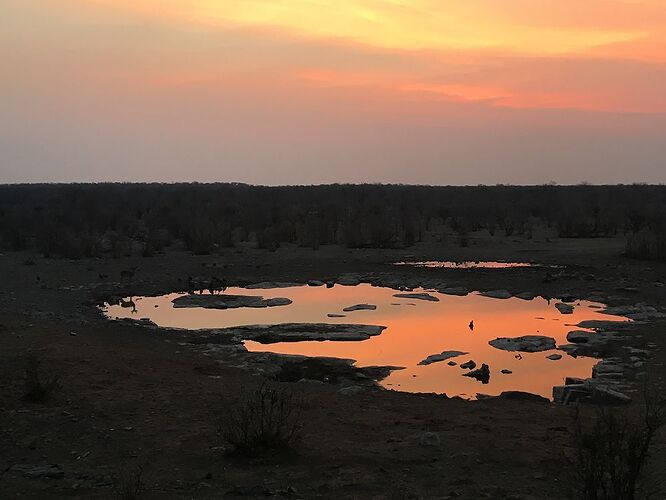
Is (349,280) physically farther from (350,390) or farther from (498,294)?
(350,390)

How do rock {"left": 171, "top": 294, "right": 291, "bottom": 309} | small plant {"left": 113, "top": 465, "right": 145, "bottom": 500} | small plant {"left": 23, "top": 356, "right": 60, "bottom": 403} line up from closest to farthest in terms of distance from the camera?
small plant {"left": 113, "top": 465, "right": 145, "bottom": 500} < small plant {"left": 23, "top": 356, "right": 60, "bottom": 403} < rock {"left": 171, "top": 294, "right": 291, "bottom": 309}

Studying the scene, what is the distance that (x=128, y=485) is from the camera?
5.46m

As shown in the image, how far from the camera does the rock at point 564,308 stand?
56.8 ft

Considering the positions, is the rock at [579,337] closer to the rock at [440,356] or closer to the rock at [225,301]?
the rock at [440,356]

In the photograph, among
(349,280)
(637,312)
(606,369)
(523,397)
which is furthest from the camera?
(349,280)

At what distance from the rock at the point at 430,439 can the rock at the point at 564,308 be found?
11.2m

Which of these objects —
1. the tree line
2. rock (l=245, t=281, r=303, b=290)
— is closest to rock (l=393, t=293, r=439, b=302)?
rock (l=245, t=281, r=303, b=290)

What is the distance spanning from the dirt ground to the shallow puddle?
162 cm

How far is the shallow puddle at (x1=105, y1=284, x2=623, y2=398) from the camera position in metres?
11.6

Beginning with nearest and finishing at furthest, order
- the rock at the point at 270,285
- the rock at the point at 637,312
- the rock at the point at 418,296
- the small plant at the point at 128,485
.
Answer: the small plant at the point at 128,485 → the rock at the point at 637,312 → the rock at the point at 418,296 → the rock at the point at 270,285

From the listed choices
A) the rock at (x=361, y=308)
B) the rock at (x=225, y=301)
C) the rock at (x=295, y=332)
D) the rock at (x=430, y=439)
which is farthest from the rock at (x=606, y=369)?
the rock at (x=225, y=301)

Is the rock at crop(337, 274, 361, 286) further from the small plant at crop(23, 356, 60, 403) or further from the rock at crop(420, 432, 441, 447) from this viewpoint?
the rock at crop(420, 432, 441, 447)

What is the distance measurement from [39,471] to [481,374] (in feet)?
24.3

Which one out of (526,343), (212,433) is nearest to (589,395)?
(526,343)
